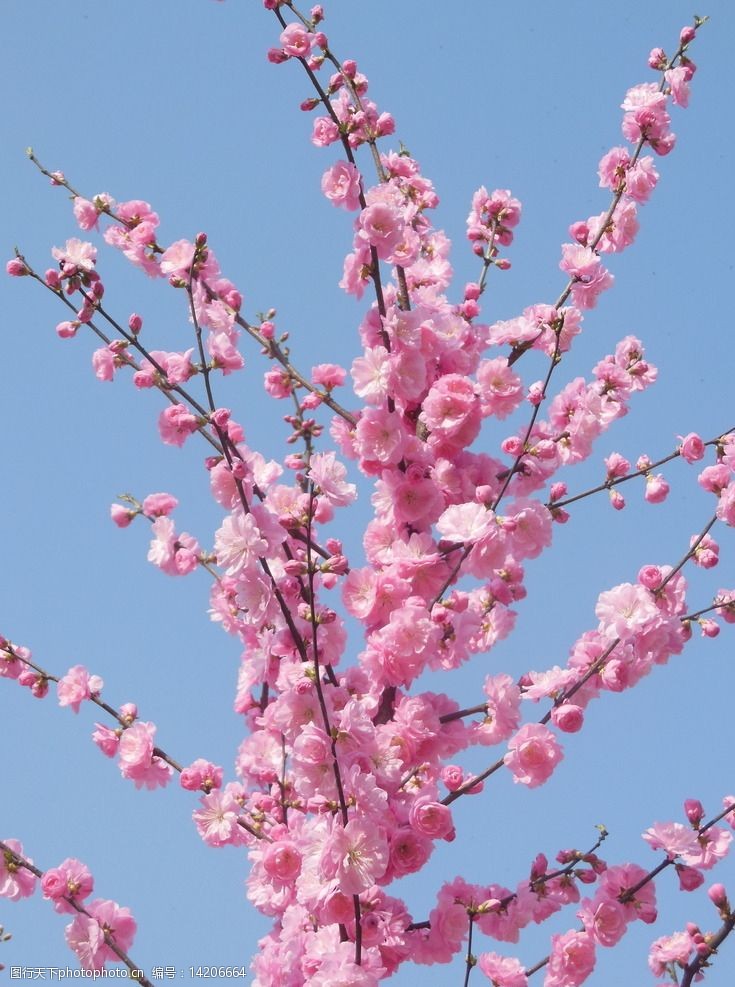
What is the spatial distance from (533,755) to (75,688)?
5.22 ft

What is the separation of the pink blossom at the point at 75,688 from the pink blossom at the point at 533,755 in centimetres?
148

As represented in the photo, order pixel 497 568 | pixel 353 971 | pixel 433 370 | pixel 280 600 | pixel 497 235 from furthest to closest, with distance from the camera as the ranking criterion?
1. pixel 497 235
2. pixel 433 370
3. pixel 497 568
4. pixel 280 600
5. pixel 353 971

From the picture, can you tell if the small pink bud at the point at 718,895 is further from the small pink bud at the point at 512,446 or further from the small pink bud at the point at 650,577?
the small pink bud at the point at 512,446

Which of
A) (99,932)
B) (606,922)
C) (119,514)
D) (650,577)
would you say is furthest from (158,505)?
(606,922)

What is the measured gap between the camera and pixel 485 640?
3.67 meters

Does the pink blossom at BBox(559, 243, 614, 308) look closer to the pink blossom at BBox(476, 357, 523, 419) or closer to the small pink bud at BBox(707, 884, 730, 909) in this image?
the pink blossom at BBox(476, 357, 523, 419)

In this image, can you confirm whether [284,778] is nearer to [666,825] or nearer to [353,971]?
[353,971]

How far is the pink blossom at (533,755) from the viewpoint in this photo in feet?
10.1

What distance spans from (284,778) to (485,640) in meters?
0.92

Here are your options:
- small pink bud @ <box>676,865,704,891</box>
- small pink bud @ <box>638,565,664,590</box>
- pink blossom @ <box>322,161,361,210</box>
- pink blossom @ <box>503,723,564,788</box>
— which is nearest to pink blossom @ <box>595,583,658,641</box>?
small pink bud @ <box>638,565,664,590</box>

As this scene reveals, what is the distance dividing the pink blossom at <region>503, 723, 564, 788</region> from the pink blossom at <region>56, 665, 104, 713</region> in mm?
1477

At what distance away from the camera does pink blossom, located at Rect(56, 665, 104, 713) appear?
141 inches

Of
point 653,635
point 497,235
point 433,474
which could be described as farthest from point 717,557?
point 497,235

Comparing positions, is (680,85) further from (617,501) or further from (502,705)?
(502,705)
